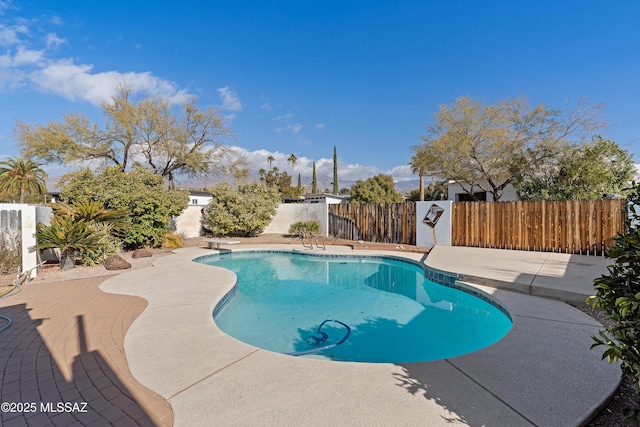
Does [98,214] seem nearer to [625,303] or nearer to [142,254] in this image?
[142,254]

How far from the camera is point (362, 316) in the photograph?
17.7 ft

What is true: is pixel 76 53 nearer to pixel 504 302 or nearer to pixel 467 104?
pixel 504 302

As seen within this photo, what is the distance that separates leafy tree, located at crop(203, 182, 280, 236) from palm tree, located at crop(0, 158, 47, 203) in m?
17.9

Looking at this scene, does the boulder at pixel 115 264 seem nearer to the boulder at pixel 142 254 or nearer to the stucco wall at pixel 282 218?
the boulder at pixel 142 254

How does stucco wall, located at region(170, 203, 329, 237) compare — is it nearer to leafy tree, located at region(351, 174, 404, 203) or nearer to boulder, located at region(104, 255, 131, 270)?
boulder, located at region(104, 255, 131, 270)

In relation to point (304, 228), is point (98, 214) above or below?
above

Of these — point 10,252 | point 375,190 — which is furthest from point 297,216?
point 375,190

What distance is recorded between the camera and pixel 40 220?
25.4 feet

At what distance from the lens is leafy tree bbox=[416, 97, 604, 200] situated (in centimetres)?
1470

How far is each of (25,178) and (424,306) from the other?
106 ft

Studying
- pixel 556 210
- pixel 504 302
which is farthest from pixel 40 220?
pixel 556 210

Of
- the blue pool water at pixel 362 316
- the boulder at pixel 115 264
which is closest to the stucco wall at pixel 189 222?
the boulder at pixel 115 264

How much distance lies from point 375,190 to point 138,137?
22.0 meters

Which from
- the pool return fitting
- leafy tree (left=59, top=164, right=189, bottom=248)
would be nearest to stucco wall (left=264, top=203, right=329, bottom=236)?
leafy tree (left=59, top=164, right=189, bottom=248)
